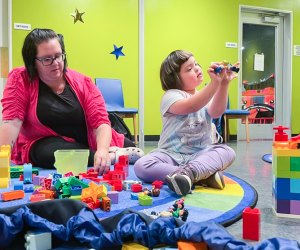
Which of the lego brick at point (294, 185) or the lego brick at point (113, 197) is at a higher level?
the lego brick at point (294, 185)

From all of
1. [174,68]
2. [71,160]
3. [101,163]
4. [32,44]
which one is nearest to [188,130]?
[174,68]

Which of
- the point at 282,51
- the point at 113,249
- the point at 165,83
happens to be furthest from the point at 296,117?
the point at 113,249

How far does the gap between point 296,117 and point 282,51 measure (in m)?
0.85

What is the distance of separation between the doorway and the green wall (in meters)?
0.12

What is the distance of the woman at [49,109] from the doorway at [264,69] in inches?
118

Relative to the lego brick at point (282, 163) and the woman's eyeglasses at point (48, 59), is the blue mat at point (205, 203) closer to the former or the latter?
the lego brick at point (282, 163)

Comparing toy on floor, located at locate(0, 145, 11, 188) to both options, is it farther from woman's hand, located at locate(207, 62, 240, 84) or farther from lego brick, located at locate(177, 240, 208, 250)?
lego brick, located at locate(177, 240, 208, 250)

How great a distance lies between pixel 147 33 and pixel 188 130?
283 cm

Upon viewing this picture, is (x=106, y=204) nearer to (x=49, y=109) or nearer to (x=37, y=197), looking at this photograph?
(x=37, y=197)

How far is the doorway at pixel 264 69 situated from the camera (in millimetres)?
4605

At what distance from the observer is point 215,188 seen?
4.41 feet

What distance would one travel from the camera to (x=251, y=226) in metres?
0.85

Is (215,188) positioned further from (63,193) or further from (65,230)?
(65,230)

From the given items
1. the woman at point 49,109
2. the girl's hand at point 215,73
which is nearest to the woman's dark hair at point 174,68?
the girl's hand at point 215,73
